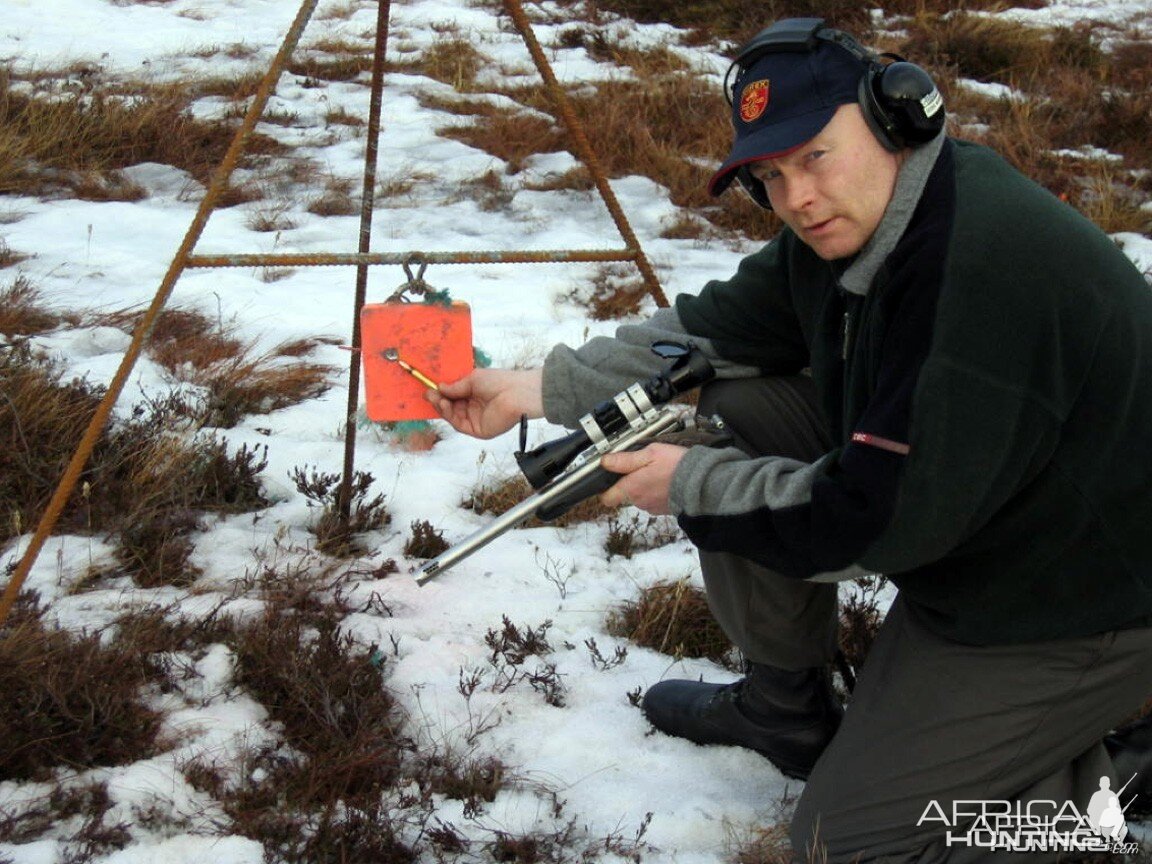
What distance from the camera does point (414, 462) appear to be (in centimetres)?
375

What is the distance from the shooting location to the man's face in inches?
74.9

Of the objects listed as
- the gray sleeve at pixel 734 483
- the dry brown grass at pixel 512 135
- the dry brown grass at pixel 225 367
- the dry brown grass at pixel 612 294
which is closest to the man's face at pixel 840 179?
the gray sleeve at pixel 734 483

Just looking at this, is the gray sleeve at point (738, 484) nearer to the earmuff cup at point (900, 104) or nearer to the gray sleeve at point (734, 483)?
the gray sleeve at point (734, 483)

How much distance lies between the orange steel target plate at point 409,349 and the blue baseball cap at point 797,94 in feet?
2.80

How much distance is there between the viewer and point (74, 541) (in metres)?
3.07

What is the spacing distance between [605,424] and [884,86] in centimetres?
83

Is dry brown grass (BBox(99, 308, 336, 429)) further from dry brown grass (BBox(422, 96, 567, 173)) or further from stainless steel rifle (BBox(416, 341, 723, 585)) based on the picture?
dry brown grass (BBox(422, 96, 567, 173))

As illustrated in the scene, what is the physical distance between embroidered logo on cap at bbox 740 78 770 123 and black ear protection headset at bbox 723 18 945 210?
53 millimetres

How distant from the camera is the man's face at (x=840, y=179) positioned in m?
1.90

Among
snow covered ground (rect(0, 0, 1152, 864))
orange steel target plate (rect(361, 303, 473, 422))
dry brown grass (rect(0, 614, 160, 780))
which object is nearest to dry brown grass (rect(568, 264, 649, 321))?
snow covered ground (rect(0, 0, 1152, 864))

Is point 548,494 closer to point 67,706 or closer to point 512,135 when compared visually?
point 67,706

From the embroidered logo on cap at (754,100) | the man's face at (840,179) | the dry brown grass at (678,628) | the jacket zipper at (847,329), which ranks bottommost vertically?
the dry brown grass at (678,628)

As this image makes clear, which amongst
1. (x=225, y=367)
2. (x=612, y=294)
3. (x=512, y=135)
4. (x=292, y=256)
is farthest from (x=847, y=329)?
(x=512, y=135)

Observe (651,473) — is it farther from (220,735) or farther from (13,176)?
(13,176)
